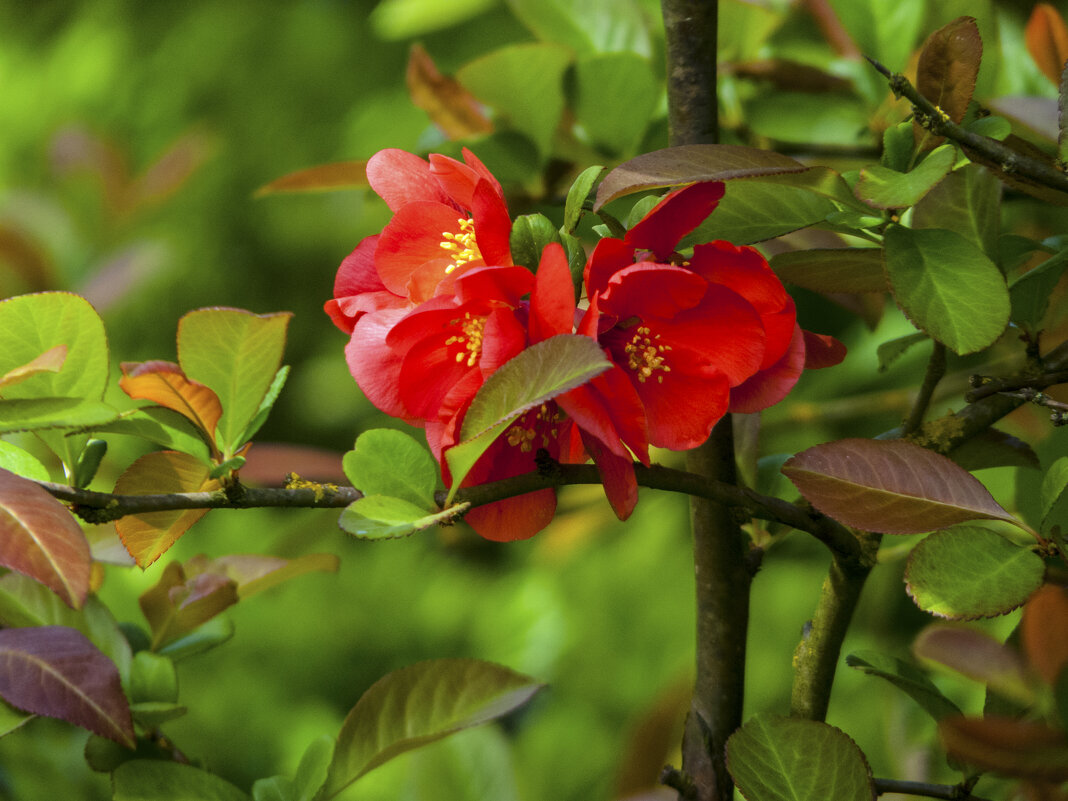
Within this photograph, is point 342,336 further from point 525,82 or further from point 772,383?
point 772,383

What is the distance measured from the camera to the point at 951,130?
0.99 feet

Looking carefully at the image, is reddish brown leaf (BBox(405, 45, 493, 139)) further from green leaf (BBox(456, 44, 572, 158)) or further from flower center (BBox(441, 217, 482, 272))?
flower center (BBox(441, 217, 482, 272))

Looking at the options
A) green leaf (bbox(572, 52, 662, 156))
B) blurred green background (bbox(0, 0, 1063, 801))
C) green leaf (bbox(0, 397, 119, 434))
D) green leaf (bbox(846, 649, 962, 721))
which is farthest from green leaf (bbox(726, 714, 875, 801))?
green leaf (bbox(572, 52, 662, 156))

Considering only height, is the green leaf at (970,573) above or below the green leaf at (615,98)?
below

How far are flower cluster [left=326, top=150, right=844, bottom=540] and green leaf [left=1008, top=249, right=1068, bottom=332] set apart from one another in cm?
8

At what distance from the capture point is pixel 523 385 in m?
0.28

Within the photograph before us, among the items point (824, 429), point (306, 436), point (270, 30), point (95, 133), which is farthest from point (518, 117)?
point (270, 30)

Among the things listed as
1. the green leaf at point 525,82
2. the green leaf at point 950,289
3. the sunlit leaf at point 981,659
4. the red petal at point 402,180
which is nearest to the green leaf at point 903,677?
the sunlit leaf at point 981,659

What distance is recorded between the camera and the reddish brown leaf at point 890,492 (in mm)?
325

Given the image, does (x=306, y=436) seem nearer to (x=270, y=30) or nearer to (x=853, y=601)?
(x=270, y=30)

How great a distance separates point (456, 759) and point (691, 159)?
309mm

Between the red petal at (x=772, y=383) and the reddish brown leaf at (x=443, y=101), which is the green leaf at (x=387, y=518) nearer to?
the red petal at (x=772, y=383)

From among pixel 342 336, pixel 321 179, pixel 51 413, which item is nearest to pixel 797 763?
pixel 51 413

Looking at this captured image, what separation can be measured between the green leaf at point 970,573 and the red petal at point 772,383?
0.07 meters
